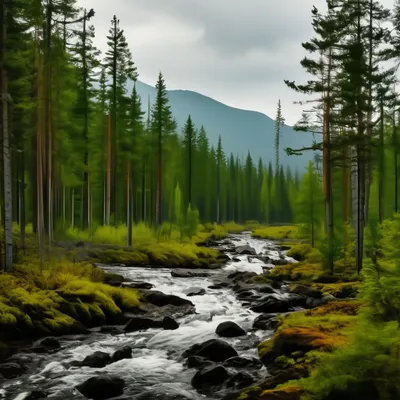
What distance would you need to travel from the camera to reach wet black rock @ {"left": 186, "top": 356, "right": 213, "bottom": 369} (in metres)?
10.3

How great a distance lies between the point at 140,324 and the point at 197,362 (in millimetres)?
4023

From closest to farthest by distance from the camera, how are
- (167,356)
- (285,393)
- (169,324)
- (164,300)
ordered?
(285,393) → (167,356) → (169,324) → (164,300)

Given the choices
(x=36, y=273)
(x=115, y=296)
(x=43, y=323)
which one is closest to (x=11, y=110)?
(x=36, y=273)

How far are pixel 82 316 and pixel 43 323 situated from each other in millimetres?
1484

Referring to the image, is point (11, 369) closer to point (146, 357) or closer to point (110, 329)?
point (146, 357)

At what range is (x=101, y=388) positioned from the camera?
341 inches

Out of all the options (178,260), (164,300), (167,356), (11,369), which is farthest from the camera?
(178,260)

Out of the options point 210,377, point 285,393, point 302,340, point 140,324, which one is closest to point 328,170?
point 140,324

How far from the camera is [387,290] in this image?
27.2 feet

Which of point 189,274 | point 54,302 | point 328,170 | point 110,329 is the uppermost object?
point 328,170

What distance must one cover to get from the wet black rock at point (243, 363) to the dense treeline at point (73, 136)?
9.58 m

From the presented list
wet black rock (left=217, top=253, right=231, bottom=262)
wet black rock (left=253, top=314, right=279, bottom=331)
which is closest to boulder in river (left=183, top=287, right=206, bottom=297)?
wet black rock (left=253, top=314, right=279, bottom=331)

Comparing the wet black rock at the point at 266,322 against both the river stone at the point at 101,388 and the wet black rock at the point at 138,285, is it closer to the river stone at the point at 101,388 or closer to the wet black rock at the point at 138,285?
the river stone at the point at 101,388

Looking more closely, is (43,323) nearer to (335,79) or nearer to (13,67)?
(13,67)
